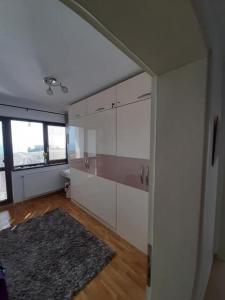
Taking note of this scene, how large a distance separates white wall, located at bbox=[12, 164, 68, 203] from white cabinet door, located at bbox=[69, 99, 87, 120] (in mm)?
1613

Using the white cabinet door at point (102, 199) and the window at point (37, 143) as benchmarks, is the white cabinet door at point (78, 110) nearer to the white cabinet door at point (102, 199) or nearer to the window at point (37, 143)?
the window at point (37, 143)

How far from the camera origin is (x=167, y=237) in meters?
0.67

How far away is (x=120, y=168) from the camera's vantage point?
219cm

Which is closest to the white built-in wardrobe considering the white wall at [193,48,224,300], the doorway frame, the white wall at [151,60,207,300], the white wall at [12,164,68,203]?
the white wall at [193,48,224,300]

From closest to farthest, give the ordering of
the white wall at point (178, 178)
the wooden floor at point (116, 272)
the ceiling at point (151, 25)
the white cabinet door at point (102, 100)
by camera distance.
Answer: the ceiling at point (151, 25)
the white wall at point (178, 178)
the wooden floor at point (116, 272)
the white cabinet door at point (102, 100)

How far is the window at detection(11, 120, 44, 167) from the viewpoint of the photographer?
11.3ft

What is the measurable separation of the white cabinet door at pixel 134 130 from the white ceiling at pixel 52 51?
0.52 m

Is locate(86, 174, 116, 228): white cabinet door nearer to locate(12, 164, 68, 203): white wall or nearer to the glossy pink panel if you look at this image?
the glossy pink panel

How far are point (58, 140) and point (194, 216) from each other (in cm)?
412

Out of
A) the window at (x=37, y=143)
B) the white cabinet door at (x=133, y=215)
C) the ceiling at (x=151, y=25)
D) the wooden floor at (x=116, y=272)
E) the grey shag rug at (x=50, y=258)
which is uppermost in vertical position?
the ceiling at (x=151, y=25)

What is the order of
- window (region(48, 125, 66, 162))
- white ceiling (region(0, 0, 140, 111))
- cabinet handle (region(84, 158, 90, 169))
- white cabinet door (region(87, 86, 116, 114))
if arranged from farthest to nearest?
window (region(48, 125, 66, 162)) < cabinet handle (region(84, 158, 90, 169)) < white cabinet door (region(87, 86, 116, 114)) < white ceiling (region(0, 0, 140, 111))

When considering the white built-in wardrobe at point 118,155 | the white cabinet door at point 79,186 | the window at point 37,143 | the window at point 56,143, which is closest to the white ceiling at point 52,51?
the white built-in wardrobe at point 118,155

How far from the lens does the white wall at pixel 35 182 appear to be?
3432 mm

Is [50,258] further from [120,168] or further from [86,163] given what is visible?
[86,163]
